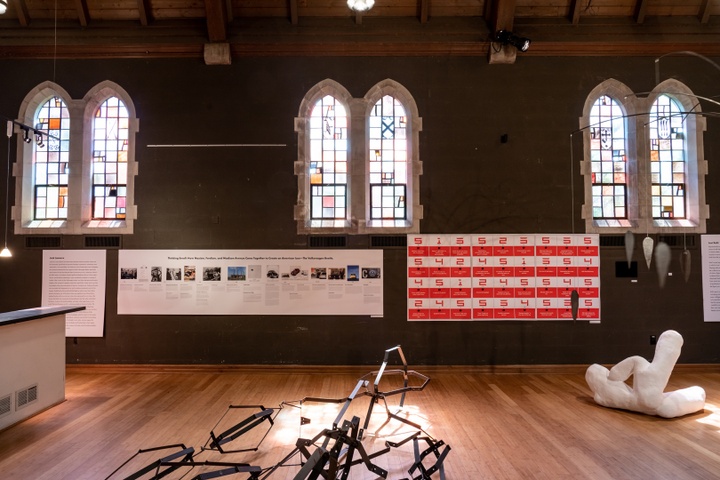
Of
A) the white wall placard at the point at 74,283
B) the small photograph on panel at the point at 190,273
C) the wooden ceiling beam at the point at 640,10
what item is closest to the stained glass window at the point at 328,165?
the small photograph on panel at the point at 190,273

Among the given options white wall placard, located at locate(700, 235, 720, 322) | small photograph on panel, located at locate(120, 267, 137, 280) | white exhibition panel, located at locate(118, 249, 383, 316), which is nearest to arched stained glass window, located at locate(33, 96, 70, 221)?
small photograph on panel, located at locate(120, 267, 137, 280)

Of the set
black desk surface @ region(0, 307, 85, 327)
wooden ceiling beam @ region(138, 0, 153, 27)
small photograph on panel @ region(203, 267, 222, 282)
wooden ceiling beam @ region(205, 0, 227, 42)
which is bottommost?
black desk surface @ region(0, 307, 85, 327)

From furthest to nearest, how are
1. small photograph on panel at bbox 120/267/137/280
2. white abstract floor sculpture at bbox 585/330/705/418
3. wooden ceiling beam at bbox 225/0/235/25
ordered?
small photograph on panel at bbox 120/267/137/280 < wooden ceiling beam at bbox 225/0/235/25 < white abstract floor sculpture at bbox 585/330/705/418

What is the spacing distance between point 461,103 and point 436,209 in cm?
170

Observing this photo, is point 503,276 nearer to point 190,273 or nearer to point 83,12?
point 190,273

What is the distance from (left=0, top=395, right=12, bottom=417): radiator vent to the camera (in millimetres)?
4082

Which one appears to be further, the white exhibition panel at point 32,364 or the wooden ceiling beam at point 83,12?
the wooden ceiling beam at point 83,12

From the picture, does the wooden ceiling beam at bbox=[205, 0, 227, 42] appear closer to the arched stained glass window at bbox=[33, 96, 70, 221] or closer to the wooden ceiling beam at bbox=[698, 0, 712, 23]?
the arched stained glass window at bbox=[33, 96, 70, 221]

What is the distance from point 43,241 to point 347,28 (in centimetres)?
565

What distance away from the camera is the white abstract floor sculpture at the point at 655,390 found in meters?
4.42

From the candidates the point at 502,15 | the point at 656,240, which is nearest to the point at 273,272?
the point at 502,15

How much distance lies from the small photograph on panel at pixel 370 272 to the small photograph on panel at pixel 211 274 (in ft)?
7.12

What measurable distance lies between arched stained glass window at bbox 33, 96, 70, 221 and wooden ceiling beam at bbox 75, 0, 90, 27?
123 centimetres

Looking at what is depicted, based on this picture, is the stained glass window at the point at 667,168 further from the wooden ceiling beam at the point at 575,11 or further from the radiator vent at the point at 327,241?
the radiator vent at the point at 327,241
